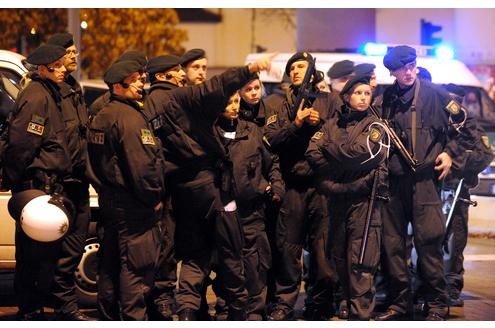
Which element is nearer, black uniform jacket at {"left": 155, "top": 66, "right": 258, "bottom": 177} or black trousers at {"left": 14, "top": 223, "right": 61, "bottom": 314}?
black uniform jacket at {"left": 155, "top": 66, "right": 258, "bottom": 177}

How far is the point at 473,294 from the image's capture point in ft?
33.6

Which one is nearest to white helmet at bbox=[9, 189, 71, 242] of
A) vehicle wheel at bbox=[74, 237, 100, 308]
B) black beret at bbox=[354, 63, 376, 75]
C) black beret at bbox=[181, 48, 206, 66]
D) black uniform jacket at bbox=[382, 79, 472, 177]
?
vehicle wheel at bbox=[74, 237, 100, 308]

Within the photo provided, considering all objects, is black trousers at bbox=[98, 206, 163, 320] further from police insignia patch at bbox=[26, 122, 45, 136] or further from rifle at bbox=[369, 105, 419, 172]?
rifle at bbox=[369, 105, 419, 172]

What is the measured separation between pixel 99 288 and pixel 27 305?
0.69 meters

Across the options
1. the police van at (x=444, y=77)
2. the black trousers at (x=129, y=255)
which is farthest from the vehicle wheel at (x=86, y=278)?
the police van at (x=444, y=77)

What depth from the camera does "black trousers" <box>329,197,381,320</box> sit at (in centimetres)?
809

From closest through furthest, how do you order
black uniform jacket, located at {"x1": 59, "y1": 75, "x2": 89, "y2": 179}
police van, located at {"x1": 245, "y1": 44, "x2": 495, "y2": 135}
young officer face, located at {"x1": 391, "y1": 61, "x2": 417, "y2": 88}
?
black uniform jacket, located at {"x1": 59, "y1": 75, "x2": 89, "y2": 179} < young officer face, located at {"x1": 391, "y1": 61, "x2": 417, "y2": 88} < police van, located at {"x1": 245, "y1": 44, "x2": 495, "y2": 135}

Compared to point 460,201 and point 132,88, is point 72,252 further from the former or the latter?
point 460,201

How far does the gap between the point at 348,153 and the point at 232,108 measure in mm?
905

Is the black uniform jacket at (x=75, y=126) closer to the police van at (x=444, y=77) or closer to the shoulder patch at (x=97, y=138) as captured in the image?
the shoulder patch at (x=97, y=138)

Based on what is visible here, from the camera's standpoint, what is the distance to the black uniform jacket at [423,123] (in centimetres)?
847

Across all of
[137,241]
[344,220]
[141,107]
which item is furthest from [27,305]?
[344,220]

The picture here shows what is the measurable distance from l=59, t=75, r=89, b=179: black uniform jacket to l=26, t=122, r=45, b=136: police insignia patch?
0.25 meters

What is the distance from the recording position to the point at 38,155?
798cm
